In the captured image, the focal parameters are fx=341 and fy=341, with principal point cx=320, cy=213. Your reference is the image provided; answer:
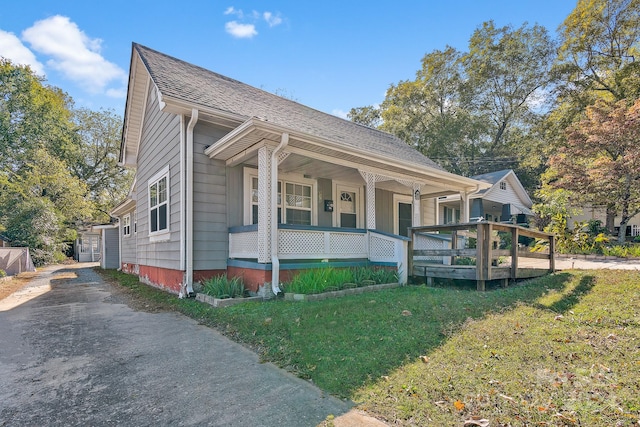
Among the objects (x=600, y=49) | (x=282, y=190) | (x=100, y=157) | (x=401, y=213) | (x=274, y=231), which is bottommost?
(x=274, y=231)

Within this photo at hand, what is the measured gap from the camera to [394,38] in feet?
40.5

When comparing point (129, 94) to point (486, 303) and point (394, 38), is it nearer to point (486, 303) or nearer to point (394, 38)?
point (394, 38)

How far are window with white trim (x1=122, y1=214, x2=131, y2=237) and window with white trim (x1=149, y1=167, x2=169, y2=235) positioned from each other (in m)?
5.94

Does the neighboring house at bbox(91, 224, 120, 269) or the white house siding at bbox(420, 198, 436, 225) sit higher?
the white house siding at bbox(420, 198, 436, 225)

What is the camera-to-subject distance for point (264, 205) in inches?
250

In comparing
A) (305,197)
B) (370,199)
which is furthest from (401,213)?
(305,197)

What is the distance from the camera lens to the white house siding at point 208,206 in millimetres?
7148

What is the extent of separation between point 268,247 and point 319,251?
130 centimetres

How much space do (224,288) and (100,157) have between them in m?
30.4

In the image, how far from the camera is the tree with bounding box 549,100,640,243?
496 inches

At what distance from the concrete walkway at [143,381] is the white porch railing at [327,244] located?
209cm

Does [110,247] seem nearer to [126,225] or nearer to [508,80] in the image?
[126,225]

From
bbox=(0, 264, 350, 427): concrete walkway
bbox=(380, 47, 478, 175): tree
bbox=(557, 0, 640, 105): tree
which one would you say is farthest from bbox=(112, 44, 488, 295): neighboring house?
bbox=(380, 47, 478, 175): tree

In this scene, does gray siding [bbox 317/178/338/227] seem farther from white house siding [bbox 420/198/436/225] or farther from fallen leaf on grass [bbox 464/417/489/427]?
fallen leaf on grass [bbox 464/417/489/427]
